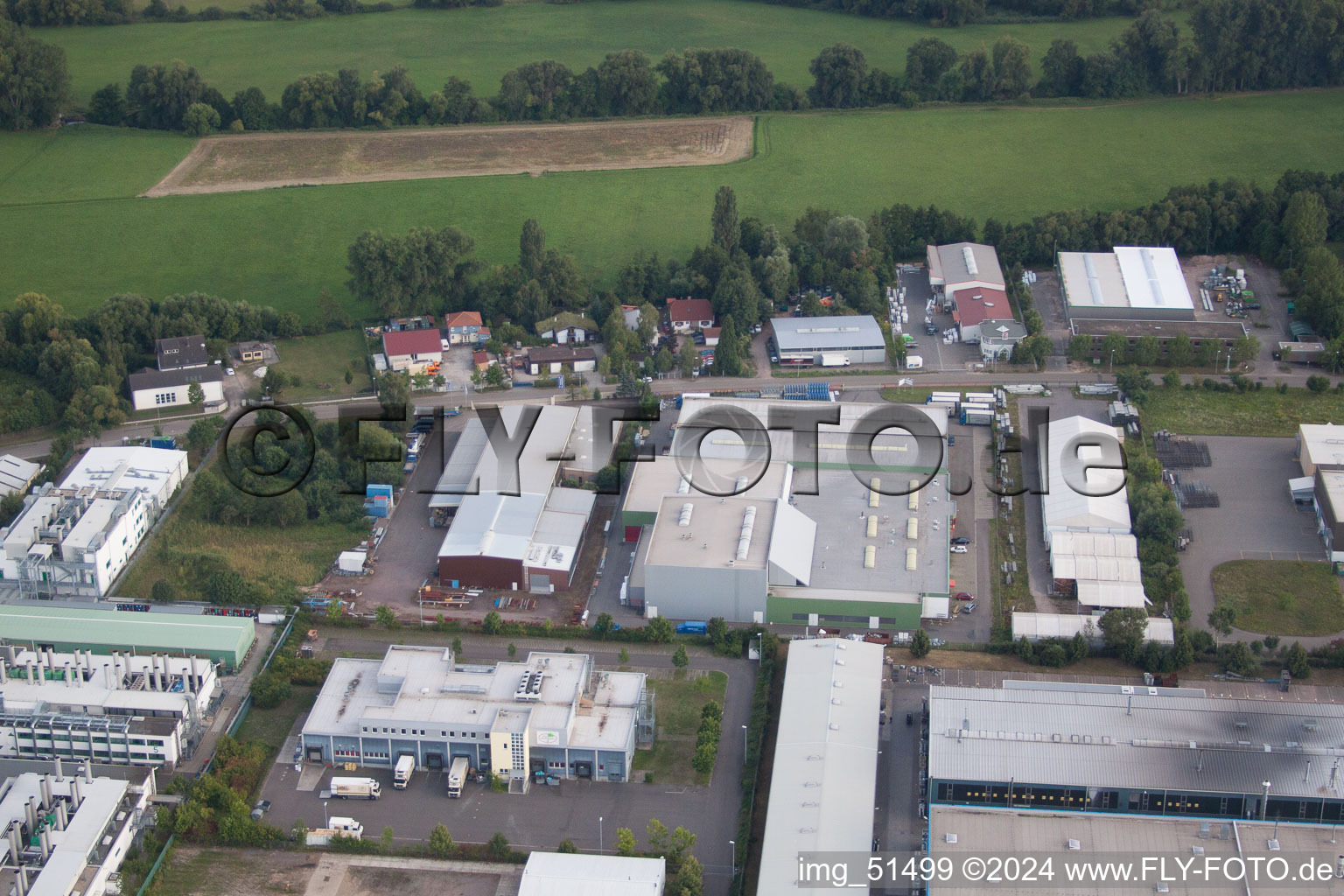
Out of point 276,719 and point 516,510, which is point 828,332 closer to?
point 516,510

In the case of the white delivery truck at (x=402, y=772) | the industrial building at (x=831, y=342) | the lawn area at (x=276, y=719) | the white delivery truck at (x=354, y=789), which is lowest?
the white delivery truck at (x=354, y=789)

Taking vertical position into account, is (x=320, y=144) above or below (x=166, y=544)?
above

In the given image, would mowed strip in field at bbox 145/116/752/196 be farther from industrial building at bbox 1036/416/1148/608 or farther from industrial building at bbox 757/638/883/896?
industrial building at bbox 757/638/883/896

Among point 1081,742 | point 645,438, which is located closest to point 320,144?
point 645,438

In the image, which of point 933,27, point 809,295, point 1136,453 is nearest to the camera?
point 1136,453

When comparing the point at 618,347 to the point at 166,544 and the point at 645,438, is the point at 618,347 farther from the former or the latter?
the point at 166,544

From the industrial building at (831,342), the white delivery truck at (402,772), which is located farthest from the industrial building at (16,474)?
the industrial building at (831,342)

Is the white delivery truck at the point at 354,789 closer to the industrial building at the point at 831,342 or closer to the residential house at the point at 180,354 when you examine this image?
the residential house at the point at 180,354
